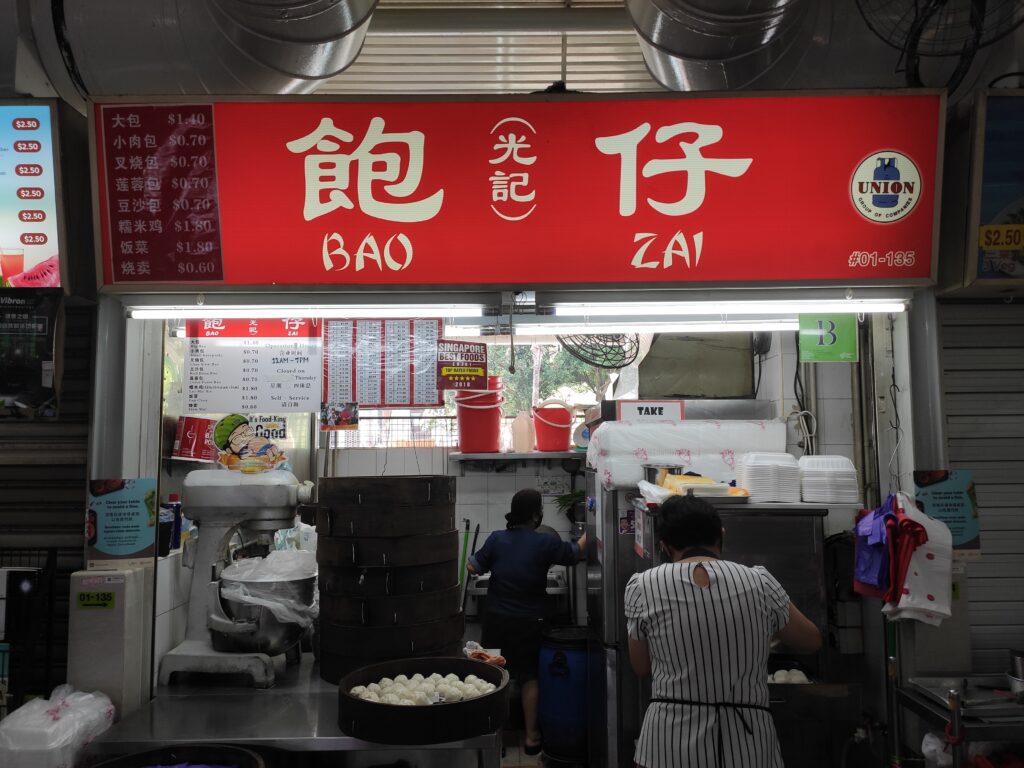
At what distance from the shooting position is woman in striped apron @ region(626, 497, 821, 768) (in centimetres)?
255

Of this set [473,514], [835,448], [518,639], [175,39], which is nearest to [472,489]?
[473,514]

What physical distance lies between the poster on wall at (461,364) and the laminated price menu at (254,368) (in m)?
1.69

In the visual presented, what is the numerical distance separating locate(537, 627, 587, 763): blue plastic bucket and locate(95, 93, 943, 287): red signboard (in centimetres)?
355

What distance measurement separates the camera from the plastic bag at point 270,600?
346cm

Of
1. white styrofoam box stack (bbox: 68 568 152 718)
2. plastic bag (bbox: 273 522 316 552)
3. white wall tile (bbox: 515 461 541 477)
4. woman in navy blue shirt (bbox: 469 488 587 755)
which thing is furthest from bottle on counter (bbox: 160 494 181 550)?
white wall tile (bbox: 515 461 541 477)

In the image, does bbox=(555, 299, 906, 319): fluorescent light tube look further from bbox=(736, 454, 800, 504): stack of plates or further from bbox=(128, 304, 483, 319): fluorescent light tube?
bbox=(736, 454, 800, 504): stack of plates

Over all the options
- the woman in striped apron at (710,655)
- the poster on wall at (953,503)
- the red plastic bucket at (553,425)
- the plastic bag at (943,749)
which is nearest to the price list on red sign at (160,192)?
the woman in striped apron at (710,655)

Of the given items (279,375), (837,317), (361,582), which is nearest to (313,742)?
(361,582)

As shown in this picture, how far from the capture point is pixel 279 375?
3.90 m

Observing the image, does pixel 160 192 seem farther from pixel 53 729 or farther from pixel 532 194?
pixel 53 729

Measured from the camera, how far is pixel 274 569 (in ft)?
12.0

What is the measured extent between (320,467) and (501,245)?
5.16 metres

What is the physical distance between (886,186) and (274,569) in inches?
127

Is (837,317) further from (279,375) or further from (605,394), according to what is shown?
(605,394)
